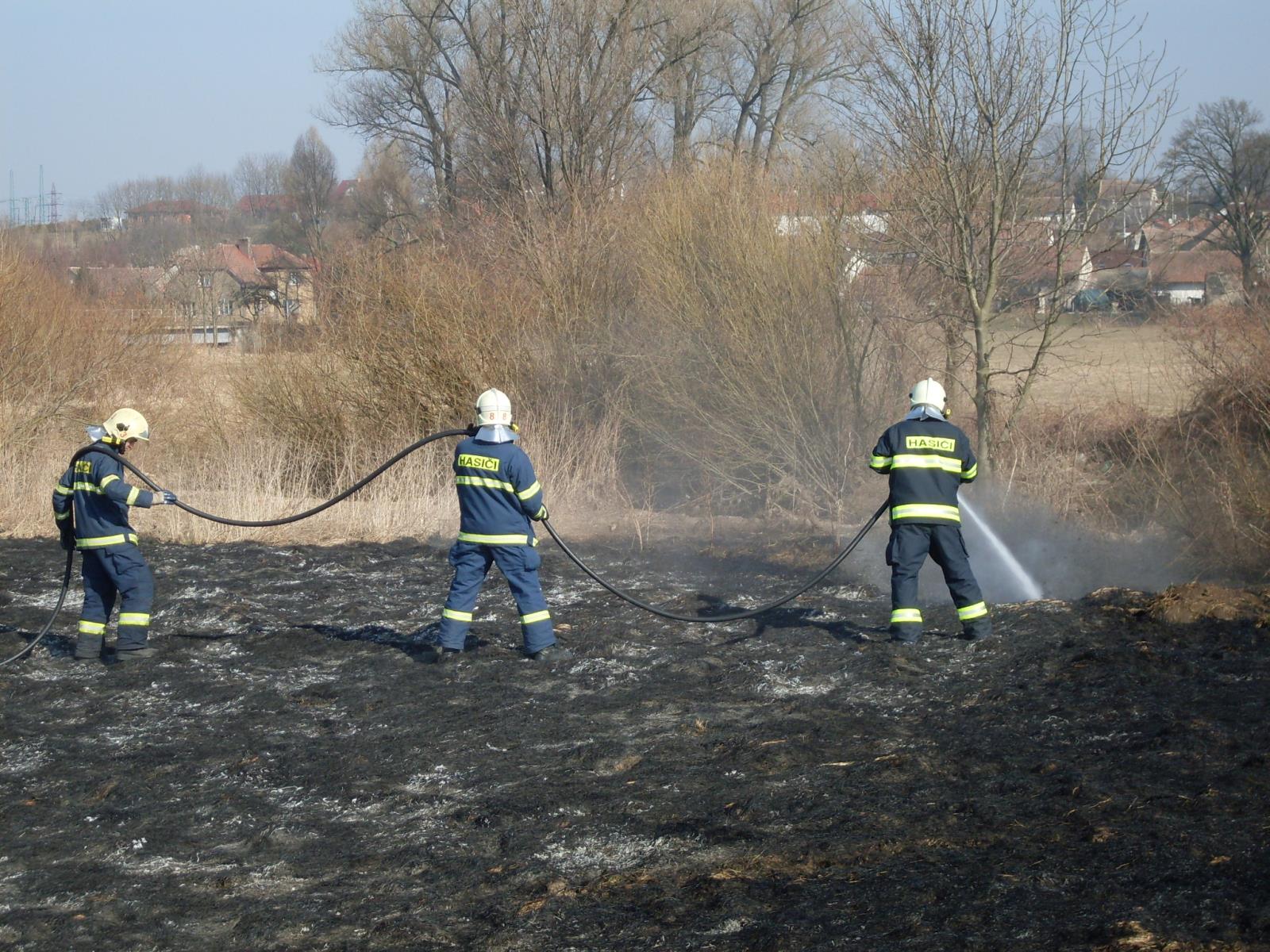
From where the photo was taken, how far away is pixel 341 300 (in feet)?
50.6

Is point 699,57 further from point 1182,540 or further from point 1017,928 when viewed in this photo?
point 1017,928

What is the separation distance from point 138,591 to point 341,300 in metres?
8.33

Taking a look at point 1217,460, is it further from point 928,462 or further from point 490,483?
point 490,483

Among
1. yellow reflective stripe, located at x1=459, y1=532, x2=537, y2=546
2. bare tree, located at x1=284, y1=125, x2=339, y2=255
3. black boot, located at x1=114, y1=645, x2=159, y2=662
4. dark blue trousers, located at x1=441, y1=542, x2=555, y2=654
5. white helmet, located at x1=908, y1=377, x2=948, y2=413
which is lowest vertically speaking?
black boot, located at x1=114, y1=645, x2=159, y2=662

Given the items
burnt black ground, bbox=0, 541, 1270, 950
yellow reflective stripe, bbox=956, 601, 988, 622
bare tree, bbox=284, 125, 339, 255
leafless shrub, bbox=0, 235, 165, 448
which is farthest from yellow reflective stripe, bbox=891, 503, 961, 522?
bare tree, bbox=284, 125, 339, 255

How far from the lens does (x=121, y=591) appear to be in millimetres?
7672

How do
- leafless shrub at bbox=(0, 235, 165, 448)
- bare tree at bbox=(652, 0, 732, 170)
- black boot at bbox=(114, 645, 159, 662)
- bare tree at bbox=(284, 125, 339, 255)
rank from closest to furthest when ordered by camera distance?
black boot at bbox=(114, 645, 159, 662) < leafless shrub at bbox=(0, 235, 165, 448) < bare tree at bbox=(652, 0, 732, 170) < bare tree at bbox=(284, 125, 339, 255)

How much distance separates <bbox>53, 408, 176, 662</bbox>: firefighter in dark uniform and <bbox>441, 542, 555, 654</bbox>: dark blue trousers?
1.77 metres

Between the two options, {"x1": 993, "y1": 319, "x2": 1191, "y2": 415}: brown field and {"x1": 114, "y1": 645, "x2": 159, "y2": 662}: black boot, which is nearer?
{"x1": 114, "y1": 645, "x2": 159, "y2": 662}: black boot

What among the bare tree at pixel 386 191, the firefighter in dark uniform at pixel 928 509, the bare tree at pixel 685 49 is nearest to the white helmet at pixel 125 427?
the firefighter in dark uniform at pixel 928 509

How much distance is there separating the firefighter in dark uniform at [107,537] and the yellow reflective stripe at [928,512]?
4421 mm

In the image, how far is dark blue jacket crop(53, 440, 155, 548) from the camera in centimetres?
741

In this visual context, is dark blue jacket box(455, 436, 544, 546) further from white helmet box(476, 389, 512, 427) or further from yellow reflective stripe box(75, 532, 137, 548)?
yellow reflective stripe box(75, 532, 137, 548)

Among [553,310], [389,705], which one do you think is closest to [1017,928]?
[389,705]
